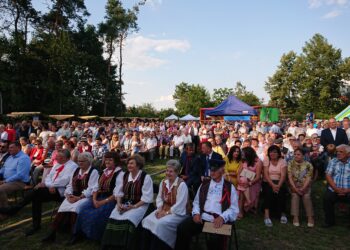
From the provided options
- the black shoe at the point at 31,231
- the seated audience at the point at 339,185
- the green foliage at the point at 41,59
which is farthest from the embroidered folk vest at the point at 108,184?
the green foliage at the point at 41,59

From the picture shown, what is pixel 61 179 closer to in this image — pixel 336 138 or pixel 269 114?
pixel 336 138

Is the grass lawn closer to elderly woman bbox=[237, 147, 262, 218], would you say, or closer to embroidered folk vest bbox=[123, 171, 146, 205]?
elderly woman bbox=[237, 147, 262, 218]

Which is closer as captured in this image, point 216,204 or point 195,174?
point 216,204

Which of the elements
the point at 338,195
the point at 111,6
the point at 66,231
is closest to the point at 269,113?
the point at 338,195

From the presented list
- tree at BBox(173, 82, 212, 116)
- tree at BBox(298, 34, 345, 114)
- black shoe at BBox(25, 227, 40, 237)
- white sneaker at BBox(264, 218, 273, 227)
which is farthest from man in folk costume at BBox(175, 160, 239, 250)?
tree at BBox(173, 82, 212, 116)

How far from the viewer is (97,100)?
122ft

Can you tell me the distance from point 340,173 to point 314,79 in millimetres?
39829

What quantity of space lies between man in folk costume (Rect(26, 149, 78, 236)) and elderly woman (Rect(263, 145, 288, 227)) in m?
3.58

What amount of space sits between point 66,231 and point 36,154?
12.8ft

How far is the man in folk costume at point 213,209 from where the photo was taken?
3426 millimetres

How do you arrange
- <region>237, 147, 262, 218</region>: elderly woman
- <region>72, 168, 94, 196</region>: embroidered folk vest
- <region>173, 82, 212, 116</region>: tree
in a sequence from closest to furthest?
<region>72, 168, 94, 196</region>: embroidered folk vest, <region>237, 147, 262, 218</region>: elderly woman, <region>173, 82, 212, 116</region>: tree

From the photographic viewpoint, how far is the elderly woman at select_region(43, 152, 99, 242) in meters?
4.21

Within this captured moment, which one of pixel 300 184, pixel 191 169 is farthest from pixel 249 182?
pixel 191 169

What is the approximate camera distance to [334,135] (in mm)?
6988
